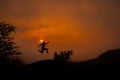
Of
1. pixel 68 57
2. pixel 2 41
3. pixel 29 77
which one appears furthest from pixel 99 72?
pixel 68 57

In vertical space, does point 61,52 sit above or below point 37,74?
above

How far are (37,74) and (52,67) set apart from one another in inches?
79.4

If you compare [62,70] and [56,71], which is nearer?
[56,71]

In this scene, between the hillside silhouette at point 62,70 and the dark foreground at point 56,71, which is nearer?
the dark foreground at point 56,71

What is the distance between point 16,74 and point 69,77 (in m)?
6.30

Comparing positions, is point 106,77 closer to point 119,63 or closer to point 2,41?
point 119,63

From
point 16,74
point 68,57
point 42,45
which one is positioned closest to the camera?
point 16,74

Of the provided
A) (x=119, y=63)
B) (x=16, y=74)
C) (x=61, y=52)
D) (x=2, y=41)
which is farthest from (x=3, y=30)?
(x=119, y=63)

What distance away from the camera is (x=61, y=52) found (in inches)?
2625

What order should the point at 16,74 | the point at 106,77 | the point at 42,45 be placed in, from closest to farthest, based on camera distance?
1. the point at 106,77
2. the point at 16,74
3. the point at 42,45

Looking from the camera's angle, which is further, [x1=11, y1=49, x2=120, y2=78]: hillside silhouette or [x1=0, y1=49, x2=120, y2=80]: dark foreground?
[x1=11, y1=49, x2=120, y2=78]: hillside silhouette

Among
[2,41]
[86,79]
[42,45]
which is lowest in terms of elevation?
[86,79]

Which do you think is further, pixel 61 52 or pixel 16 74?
pixel 61 52

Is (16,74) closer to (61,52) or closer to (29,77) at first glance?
(29,77)
